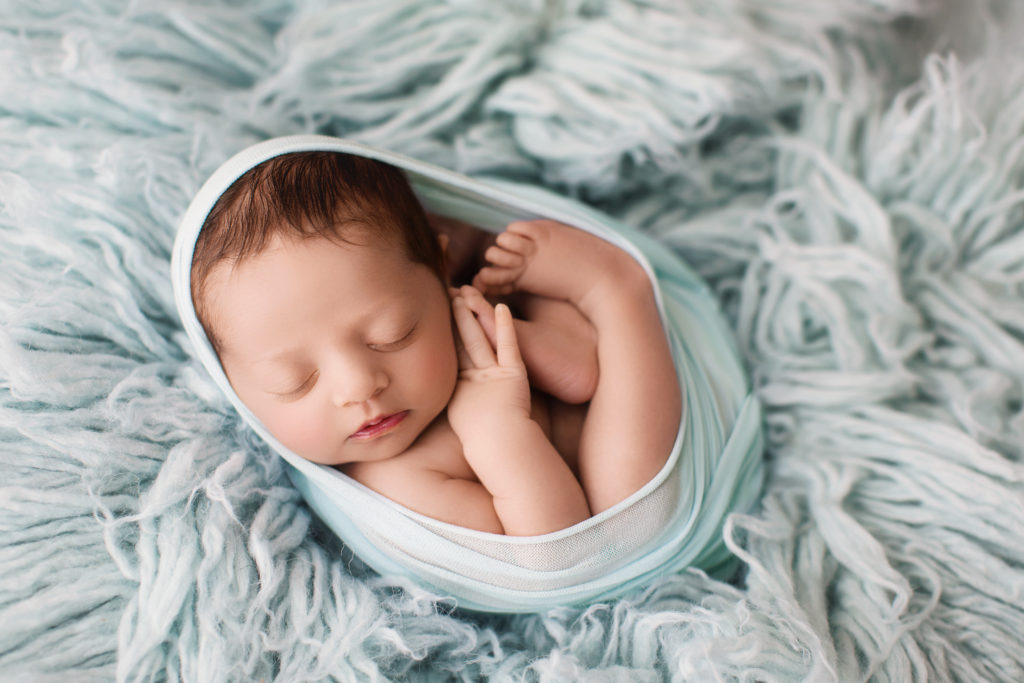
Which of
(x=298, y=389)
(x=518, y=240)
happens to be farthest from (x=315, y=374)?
(x=518, y=240)

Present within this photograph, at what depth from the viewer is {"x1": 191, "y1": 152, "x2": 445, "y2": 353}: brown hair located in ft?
2.31

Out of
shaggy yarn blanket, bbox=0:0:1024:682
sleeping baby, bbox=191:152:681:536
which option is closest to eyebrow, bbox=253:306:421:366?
sleeping baby, bbox=191:152:681:536

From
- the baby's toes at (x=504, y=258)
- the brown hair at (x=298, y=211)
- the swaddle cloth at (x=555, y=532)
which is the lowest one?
the swaddle cloth at (x=555, y=532)

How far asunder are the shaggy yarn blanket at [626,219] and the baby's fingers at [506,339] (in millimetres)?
254

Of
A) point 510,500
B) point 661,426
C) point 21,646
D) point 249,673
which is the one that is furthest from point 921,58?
point 21,646

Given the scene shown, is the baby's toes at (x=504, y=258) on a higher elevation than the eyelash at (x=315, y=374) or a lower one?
higher

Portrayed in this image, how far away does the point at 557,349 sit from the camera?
817 millimetres

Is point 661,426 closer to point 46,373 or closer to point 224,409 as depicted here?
point 224,409

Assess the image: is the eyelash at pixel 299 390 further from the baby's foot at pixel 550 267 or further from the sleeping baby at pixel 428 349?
the baby's foot at pixel 550 267

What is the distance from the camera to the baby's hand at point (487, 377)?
0.77 metres

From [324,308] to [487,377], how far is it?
177 mm

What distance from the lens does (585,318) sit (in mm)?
865

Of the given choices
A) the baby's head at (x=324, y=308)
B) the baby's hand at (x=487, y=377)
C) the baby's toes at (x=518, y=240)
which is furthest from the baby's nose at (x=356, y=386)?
the baby's toes at (x=518, y=240)

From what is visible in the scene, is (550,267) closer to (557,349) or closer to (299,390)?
(557,349)
